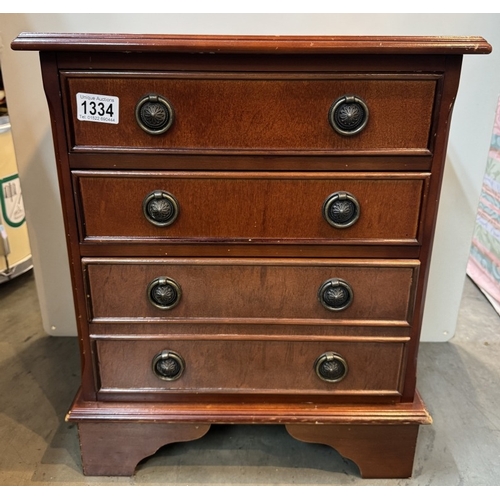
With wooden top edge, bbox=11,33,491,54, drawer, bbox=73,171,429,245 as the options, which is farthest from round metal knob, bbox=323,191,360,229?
wooden top edge, bbox=11,33,491,54

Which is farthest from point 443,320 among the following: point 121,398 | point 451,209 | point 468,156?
point 121,398

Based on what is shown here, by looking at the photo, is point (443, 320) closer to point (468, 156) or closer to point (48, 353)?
point (468, 156)

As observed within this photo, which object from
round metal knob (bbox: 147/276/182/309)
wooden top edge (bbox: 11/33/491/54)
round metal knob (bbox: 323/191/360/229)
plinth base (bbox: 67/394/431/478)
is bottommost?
plinth base (bbox: 67/394/431/478)

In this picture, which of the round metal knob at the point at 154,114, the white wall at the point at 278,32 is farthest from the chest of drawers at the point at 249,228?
the white wall at the point at 278,32

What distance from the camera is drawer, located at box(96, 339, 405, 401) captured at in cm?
107

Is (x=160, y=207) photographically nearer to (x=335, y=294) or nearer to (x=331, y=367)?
(x=335, y=294)

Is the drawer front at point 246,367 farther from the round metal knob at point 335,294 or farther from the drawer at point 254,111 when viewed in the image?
the drawer at point 254,111

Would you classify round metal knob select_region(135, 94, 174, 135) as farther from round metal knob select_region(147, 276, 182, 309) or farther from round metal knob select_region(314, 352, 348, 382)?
round metal knob select_region(314, 352, 348, 382)

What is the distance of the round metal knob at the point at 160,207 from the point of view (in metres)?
0.94

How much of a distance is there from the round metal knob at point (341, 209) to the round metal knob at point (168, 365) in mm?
454

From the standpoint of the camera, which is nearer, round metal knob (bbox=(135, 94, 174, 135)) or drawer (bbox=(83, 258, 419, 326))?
round metal knob (bbox=(135, 94, 174, 135))

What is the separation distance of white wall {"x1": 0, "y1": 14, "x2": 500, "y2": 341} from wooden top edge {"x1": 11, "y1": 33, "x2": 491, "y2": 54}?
1.87 feet

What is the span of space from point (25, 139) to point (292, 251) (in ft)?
3.18

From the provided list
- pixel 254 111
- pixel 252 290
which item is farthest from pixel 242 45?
pixel 252 290
